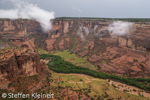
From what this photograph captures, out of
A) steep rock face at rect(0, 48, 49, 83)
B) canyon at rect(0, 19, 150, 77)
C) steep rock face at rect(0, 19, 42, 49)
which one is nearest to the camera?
steep rock face at rect(0, 48, 49, 83)

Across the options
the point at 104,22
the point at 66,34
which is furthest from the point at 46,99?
the point at 66,34

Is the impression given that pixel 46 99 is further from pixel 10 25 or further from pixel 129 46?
pixel 10 25

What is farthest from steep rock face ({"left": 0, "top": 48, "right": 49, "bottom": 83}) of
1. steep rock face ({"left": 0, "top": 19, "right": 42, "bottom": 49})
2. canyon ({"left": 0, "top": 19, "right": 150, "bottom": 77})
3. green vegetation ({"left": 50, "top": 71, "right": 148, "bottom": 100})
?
steep rock face ({"left": 0, "top": 19, "right": 42, "bottom": 49})

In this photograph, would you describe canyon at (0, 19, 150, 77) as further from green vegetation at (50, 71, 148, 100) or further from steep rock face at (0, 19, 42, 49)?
green vegetation at (50, 71, 148, 100)

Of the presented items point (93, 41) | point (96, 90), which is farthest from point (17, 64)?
point (93, 41)

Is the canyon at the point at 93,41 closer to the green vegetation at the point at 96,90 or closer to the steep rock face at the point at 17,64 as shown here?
the green vegetation at the point at 96,90

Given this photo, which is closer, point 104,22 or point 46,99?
point 46,99
